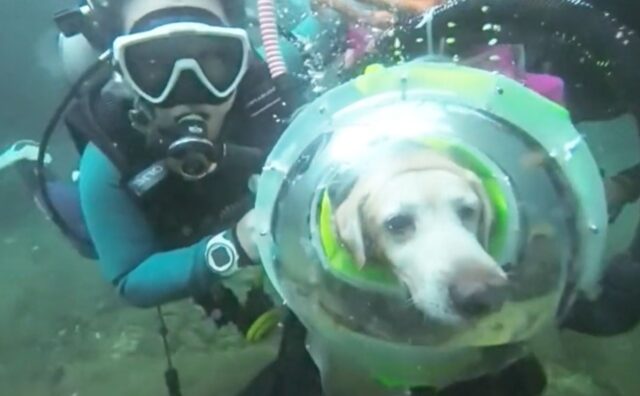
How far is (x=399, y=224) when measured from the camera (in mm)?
1583

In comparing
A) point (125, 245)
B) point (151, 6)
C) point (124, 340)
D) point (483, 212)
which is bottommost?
point (124, 340)

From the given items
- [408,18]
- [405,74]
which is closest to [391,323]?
[405,74]

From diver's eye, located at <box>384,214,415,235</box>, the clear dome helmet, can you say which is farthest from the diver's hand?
diver's eye, located at <box>384,214,415,235</box>

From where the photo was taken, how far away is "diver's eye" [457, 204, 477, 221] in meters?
1.58

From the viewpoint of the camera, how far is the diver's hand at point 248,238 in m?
1.90

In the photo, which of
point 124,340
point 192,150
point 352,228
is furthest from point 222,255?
point 124,340

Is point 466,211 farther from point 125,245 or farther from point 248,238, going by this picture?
point 125,245

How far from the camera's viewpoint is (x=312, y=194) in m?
1.72

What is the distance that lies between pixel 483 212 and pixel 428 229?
0.12 metres

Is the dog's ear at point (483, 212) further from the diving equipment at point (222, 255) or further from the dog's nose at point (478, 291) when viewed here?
the diving equipment at point (222, 255)

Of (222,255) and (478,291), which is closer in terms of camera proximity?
(478,291)

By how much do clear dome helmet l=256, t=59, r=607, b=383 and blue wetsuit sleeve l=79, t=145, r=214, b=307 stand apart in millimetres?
482

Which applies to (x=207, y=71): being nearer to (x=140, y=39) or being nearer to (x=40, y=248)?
(x=140, y=39)

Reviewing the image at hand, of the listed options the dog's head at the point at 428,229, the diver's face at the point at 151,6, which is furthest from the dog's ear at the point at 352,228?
the diver's face at the point at 151,6
